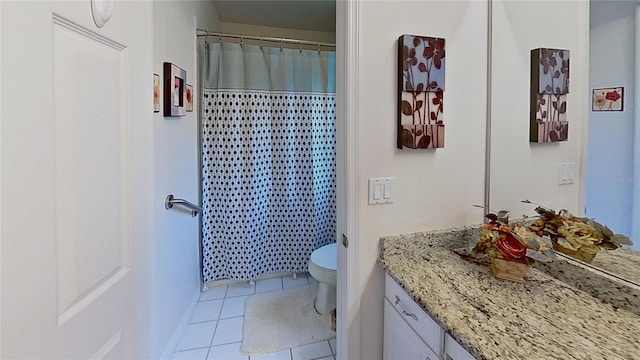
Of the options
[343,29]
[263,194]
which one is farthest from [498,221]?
[263,194]

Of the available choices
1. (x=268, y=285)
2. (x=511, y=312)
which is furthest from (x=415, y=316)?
(x=268, y=285)

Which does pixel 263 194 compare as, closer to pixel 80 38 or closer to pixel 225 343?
pixel 225 343

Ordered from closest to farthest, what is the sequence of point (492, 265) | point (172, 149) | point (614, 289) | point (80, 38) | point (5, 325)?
point (5, 325) → point (80, 38) → point (614, 289) → point (492, 265) → point (172, 149)

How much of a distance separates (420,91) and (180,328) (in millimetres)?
2005

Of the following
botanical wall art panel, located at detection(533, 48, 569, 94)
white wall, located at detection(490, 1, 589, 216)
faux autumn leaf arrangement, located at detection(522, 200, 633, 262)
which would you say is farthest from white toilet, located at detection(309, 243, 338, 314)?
botanical wall art panel, located at detection(533, 48, 569, 94)

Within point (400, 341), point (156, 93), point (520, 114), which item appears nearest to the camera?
point (400, 341)

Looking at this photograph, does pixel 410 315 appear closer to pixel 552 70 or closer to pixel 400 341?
pixel 400 341

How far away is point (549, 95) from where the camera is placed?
1317mm

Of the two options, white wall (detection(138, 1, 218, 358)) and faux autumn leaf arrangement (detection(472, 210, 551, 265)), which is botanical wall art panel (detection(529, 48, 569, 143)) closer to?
faux autumn leaf arrangement (detection(472, 210, 551, 265))

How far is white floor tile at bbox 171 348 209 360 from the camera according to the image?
1.85 m

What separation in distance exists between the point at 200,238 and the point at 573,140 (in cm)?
255

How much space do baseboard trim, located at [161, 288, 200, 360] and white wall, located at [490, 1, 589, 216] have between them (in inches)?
75.3

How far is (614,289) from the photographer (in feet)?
3.15

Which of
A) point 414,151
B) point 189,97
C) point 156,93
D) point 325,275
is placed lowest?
point 325,275
